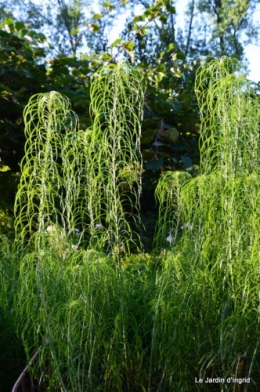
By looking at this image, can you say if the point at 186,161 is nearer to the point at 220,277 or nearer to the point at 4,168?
the point at 4,168

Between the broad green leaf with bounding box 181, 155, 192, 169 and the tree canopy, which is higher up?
the tree canopy

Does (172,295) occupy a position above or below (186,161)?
below

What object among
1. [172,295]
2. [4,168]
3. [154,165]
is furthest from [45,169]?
[4,168]

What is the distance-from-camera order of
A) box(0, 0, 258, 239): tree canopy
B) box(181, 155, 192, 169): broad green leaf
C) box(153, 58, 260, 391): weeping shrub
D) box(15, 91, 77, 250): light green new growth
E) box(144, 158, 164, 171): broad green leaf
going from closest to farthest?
box(153, 58, 260, 391): weeping shrub < box(15, 91, 77, 250): light green new growth < box(144, 158, 164, 171): broad green leaf < box(181, 155, 192, 169): broad green leaf < box(0, 0, 258, 239): tree canopy

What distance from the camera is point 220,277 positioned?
250 centimetres

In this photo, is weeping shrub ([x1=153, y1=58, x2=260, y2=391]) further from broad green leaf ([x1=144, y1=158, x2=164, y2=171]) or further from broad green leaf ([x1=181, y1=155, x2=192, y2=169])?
broad green leaf ([x1=181, y1=155, x2=192, y2=169])

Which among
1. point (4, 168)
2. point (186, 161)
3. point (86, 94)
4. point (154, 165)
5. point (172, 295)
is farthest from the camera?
point (86, 94)

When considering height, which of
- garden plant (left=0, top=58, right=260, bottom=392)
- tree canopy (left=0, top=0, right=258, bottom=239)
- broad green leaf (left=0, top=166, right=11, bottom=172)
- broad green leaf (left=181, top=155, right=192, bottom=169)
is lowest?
garden plant (left=0, top=58, right=260, bottom=392)

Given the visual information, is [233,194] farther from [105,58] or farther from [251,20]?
[251,20]

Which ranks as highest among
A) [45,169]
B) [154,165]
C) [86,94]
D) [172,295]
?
[86,94]

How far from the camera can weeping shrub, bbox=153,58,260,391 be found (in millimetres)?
2369

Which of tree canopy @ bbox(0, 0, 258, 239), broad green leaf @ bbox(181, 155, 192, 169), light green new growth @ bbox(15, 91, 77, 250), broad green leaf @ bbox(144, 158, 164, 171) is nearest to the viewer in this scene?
light green new growth @ bbox(15, 91, 77, 250)

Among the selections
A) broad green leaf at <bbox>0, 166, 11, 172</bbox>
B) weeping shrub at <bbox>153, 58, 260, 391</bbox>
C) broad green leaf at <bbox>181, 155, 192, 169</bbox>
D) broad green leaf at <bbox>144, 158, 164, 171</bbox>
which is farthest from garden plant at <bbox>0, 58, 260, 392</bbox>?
broad green leaf at <bbox>0, 166, 11, 172</bbox>

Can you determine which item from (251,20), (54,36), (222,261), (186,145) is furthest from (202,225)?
(54,36)
